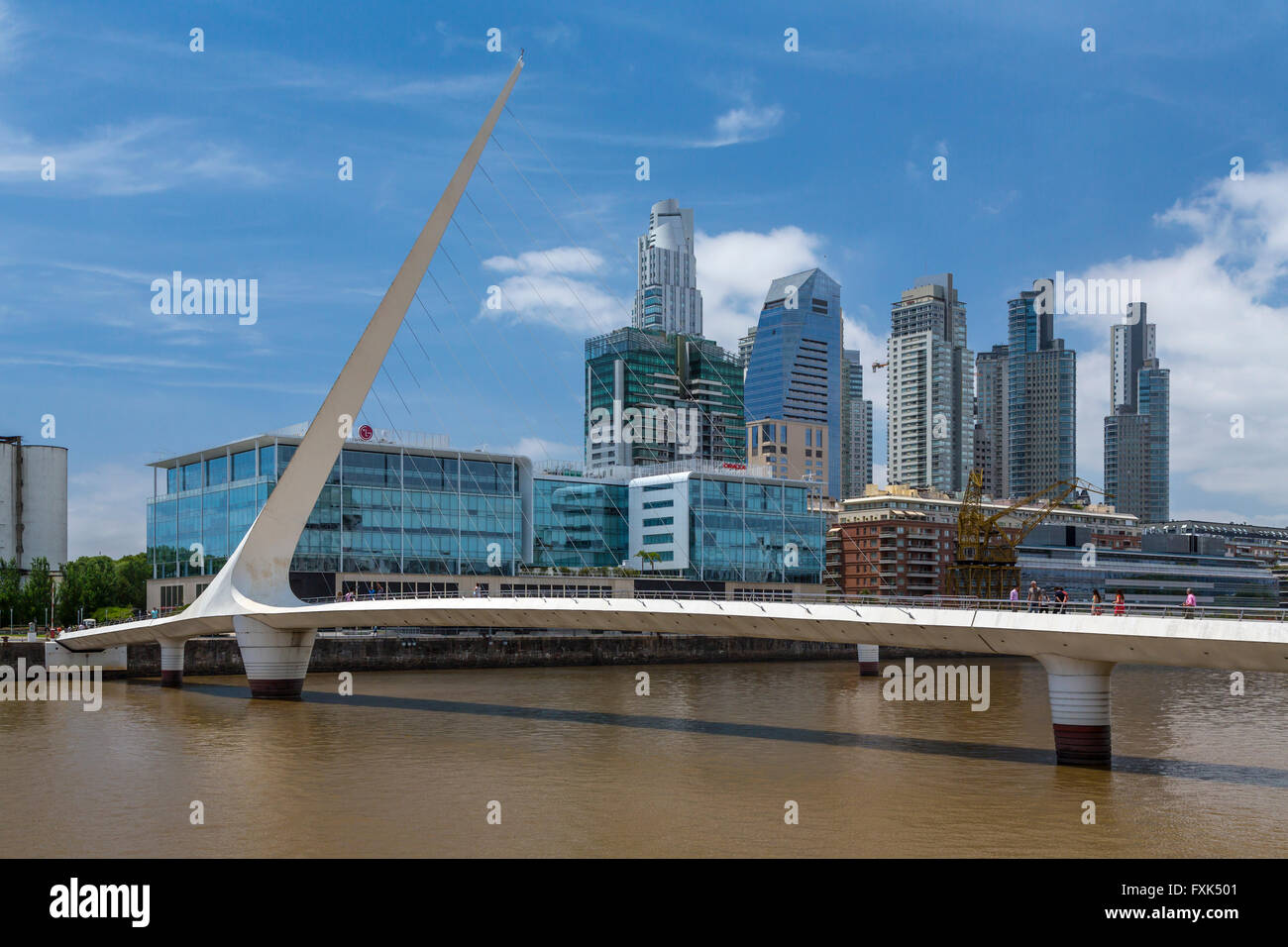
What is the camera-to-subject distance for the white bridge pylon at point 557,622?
71.9ft

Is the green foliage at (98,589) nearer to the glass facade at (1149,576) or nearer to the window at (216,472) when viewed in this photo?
the window at (216,472)

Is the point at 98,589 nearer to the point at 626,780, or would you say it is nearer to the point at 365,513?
the point at 365,513

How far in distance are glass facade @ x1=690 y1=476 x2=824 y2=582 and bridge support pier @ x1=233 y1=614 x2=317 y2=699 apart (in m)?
43.6

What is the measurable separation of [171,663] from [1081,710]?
3436 cm

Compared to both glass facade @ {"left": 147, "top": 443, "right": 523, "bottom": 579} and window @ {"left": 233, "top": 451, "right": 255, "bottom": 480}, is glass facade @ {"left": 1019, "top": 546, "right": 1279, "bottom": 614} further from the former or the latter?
window @ {"left": 233, "top": 451, "right": 255, "bottom": 480}

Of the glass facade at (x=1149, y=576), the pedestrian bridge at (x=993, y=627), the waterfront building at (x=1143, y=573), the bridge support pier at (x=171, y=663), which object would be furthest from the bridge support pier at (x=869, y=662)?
the waterfront building at (x=1143, y=573)

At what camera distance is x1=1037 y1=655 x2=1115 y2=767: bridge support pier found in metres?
24.1

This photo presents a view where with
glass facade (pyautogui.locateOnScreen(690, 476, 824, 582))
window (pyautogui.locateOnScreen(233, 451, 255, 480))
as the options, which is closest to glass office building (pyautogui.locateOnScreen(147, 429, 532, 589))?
window (pyautogui.locateOnScreen(233, 451, 255, 480))

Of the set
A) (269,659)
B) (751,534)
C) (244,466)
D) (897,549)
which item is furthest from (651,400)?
(269,659)

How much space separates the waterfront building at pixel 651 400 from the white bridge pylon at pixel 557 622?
10006 cm

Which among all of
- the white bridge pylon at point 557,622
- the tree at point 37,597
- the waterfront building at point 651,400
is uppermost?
the waterfront building at point 651,400
